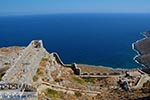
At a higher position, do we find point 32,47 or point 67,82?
point 32,47

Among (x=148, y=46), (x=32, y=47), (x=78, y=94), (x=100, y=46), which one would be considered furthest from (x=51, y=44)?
(x=78, y=94)

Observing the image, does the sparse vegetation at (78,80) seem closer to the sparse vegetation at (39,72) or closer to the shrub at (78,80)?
the shrub at (78,80)

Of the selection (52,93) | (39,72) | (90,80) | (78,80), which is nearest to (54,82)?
(39,72)

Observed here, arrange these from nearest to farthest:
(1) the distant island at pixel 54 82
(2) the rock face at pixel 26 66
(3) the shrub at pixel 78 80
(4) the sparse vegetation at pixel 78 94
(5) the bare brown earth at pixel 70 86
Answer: (1) the distant island at pixel 54 82 → (2) the rock face at pixel 26 66 → (5) the bare brown earth at pixel 70 86 → (4) the sparse vegetation at pixel 78 94 → (3) the shrub at pixel 78 80

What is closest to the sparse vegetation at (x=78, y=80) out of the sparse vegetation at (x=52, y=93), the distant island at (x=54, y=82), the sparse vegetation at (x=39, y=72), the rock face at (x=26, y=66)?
the distant island at (x=54, y=82)

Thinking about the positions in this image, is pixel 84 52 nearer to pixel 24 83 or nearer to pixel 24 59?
pixel 24 59

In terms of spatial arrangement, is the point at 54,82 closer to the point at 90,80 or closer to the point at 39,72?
the point at 39,72

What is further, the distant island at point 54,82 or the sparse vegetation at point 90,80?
the sparse vegetation at point 90,80
